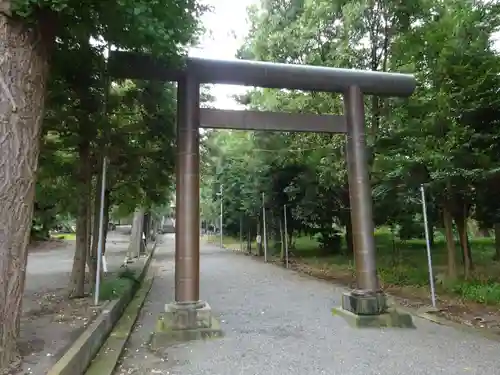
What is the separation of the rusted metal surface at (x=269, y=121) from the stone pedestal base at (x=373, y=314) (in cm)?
286

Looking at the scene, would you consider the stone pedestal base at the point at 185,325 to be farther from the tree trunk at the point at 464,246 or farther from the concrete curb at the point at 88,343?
the tree trunk at the point at 464,246

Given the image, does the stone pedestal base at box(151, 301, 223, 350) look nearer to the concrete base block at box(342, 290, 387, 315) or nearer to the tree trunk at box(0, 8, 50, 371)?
the tree trunk at box(0, 8, 50, 371)

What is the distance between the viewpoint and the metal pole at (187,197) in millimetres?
6410

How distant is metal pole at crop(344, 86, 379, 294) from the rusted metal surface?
26 centimetres

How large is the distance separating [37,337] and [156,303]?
417 centimetres

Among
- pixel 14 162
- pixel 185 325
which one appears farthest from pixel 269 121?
pixel 14 162

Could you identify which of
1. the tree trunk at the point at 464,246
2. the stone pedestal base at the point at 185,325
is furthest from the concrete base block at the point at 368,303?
the tree trunk at the point at 464,246

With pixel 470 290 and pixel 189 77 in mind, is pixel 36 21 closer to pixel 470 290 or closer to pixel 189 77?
pixel 189 77

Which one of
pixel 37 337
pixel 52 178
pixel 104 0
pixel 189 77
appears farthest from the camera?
pixel 52 178

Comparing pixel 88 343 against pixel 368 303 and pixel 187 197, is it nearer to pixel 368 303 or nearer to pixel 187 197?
pixel 187 197

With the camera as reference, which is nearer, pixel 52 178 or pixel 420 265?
pixel 52 178

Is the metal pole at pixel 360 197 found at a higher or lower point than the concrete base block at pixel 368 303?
higher

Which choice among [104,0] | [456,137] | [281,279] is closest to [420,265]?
[281,279]

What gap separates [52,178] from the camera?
985 cm
